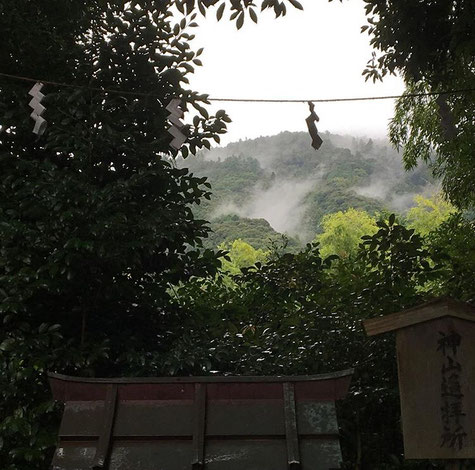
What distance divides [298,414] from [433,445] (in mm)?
845

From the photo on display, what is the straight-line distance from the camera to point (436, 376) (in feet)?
13.4

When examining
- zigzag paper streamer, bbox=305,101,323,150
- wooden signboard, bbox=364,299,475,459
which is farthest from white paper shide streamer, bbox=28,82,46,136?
wooden signboard, bbox=364,299,475,459

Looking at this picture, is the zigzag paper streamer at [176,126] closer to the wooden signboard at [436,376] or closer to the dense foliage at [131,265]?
the dense foliage at [131,265]

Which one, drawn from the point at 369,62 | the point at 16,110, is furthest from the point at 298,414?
the point at 369,62

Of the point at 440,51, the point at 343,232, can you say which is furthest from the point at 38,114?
the point at 343,232

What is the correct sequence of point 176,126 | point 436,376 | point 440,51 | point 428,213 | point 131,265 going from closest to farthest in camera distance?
point 436,376, point 176,126, point 131,265, point 440,51, point 428,213

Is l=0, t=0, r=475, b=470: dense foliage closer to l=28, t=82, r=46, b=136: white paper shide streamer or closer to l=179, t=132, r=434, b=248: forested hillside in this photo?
l=28, t=82, r=46, b=136: white paper shide streamer

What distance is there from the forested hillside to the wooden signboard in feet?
235

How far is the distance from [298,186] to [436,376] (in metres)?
107

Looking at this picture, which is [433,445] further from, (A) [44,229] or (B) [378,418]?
(A) [44,229]

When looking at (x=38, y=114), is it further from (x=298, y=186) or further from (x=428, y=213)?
(x=298, y=186)

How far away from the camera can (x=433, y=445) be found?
3.94 m

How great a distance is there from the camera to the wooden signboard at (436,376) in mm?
3941

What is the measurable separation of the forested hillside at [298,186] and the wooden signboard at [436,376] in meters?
71.5
